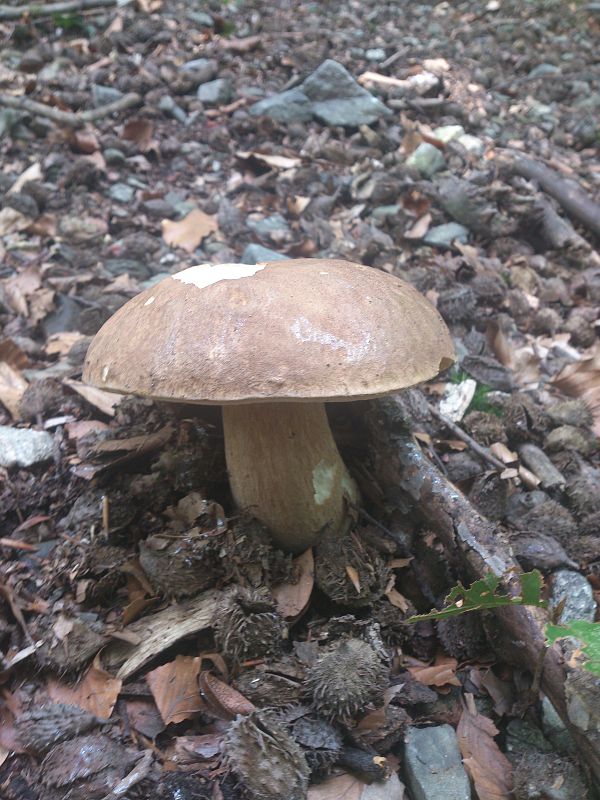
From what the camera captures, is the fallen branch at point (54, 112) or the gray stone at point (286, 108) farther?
the gray stone at point (286, 108)

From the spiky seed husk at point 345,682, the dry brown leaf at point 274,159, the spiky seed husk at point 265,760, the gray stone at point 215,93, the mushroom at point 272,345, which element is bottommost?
the spiky seed husk at point 265,760

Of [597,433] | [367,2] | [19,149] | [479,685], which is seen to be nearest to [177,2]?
[367,2]

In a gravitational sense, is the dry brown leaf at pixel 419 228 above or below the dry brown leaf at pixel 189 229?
above

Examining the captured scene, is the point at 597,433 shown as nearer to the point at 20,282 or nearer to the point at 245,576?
the point at 245,576

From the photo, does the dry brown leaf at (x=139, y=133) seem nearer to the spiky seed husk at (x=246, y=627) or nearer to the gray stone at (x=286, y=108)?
the gray stone at (x=286, y=108)

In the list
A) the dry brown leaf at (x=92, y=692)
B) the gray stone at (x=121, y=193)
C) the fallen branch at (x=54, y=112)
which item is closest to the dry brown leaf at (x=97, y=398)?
the dry brown leaf at (x=92, y=692)

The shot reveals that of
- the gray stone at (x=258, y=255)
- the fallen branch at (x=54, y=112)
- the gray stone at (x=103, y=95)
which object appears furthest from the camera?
the gray stone at (x=103, y=95)

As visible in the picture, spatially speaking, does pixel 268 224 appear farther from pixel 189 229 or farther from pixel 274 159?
pixel 274 159

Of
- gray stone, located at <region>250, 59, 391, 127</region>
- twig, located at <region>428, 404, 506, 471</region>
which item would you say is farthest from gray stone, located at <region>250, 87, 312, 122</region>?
twig, located at <region>428, 404, 506, 471</region>
